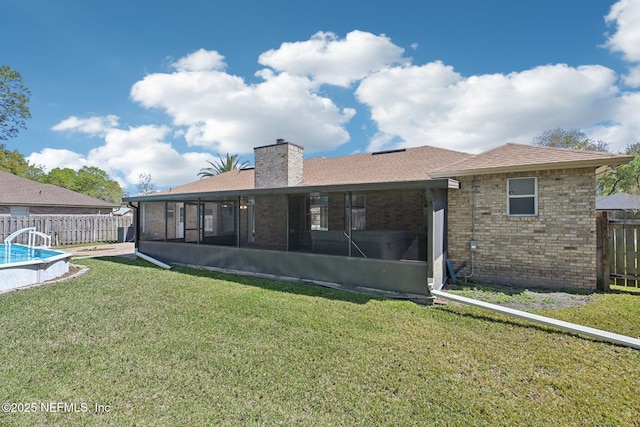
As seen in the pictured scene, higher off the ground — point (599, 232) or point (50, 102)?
point (50, 102)

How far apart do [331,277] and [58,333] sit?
5170 millimetres

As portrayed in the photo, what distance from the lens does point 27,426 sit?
252cm

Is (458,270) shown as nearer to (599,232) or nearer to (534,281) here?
(534,281)

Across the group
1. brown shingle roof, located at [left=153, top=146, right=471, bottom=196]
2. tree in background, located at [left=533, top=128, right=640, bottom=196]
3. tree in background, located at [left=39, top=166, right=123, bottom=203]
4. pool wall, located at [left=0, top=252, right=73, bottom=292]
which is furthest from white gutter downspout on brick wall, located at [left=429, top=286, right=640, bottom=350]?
tree in background, located at [left=39, top=166, right=123, bottom=203]

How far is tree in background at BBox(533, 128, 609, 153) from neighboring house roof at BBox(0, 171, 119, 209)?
39.0 meters

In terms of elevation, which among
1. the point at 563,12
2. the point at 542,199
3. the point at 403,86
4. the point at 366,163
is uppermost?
the point at 563,12

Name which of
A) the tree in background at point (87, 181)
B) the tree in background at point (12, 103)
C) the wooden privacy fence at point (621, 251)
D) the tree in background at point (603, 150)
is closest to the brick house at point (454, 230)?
the wooden privacy fence at point (621, 251)

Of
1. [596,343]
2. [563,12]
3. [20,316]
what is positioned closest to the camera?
[596,343]

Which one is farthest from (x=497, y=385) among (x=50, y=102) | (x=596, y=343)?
(x=50, y=102)

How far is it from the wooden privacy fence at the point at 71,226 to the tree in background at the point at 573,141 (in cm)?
3760

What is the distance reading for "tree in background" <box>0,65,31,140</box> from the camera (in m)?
22.0

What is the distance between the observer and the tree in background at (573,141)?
28594 millimetres

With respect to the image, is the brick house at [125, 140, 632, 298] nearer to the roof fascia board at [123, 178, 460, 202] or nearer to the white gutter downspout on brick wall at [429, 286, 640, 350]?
the roof fascia board at [123, 178, 460, 202]

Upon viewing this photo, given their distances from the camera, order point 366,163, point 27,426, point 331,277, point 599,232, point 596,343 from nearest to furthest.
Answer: point 27,426
point 596,343
point 599,232
point 331,277
point 366,163
